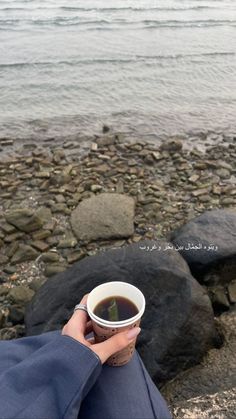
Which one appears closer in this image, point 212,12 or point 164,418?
point 164,418

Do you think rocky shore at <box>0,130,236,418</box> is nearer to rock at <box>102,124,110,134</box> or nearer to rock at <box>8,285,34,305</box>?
rock at <box>8,285,34,305</box>

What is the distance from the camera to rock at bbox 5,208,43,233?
5.67m

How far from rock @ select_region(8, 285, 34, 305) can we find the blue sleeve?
2.70m

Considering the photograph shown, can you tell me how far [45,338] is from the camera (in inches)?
85.1

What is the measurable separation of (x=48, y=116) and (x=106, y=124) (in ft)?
4.88

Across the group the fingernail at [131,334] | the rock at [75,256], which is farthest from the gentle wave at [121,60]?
the fingernail at [131,334]

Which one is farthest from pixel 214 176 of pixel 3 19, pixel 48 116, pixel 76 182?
pixel 3 19

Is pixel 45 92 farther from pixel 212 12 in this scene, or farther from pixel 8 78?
pixel 212 12

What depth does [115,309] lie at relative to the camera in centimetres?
233

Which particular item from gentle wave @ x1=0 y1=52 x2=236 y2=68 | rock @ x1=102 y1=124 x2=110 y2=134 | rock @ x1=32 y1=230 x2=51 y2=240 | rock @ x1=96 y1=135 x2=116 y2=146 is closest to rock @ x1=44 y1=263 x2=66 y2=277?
rock @ x1=32 y1=230 x2=51 y2=240

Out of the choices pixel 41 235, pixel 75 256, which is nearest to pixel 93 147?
pixel 41 235

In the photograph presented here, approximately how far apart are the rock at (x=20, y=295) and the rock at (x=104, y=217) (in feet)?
3.85

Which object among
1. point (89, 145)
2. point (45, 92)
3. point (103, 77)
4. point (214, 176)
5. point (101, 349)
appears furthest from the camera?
point (103, 77)

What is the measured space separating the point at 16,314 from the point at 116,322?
2605mm
